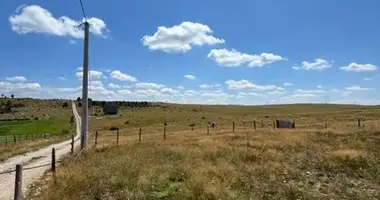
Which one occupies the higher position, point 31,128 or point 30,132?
point 31,128

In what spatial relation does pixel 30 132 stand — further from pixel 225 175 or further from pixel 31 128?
pixel 225 175

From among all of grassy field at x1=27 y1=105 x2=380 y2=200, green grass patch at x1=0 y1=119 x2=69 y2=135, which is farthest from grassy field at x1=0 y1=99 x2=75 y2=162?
grassy field at x1=27 y1=105 x2=380 y2=200

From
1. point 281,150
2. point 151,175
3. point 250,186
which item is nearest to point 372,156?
point 281,150

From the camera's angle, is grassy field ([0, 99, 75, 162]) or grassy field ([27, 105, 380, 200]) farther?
grassy field ([0, 99, 75, 162])

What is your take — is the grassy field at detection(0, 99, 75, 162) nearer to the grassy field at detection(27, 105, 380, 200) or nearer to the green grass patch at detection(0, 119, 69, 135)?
the green grass patch at detection(0, 119, 69, 135)

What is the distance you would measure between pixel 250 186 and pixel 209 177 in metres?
1.63

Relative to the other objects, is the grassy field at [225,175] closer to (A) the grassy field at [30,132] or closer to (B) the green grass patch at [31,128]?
(A) the grassy field at [30,132]

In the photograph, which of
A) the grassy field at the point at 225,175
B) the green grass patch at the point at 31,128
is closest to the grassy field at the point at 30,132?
the green grass patch at the point at 31,128

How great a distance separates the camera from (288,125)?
51.4 meters

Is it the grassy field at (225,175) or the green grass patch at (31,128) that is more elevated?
the grassy field at (225,175)

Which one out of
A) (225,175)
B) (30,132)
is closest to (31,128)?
(30,132)

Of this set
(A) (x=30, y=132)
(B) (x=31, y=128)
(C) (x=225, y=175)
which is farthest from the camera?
(B) (x=31, y=128)

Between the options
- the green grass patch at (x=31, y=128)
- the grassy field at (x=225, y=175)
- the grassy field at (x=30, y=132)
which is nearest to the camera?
the grassy field at (x=225, y=175)

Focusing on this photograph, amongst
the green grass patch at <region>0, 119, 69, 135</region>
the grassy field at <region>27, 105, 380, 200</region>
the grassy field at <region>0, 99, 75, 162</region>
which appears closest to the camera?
the grassy field at <region>27, 105, 380, 200</region>
